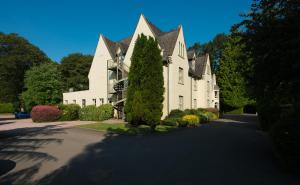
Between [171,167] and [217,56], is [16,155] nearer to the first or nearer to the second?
[171,167]

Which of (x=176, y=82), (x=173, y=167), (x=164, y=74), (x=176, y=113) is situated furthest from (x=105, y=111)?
(x=173, y=167)

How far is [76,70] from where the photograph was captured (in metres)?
57.2

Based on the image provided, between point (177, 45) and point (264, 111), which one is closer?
point (264, 111)

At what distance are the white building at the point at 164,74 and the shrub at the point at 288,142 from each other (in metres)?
16.1

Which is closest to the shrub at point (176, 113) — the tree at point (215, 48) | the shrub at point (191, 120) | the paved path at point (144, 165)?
the shrub at point (191, 120)

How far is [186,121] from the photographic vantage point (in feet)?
62.1

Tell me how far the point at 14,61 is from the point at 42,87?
23278 millimetres

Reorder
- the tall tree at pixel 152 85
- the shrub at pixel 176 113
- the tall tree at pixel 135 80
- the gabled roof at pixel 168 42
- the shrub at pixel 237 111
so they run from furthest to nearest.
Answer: the shrub at pixel 237 111
the gabled roof at pixel 168 42
the shrub at pixel 176 113
the tall tree at pixel 135 80
the tall tree at pixel 152 85

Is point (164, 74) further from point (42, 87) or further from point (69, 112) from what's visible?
point (42, 87)

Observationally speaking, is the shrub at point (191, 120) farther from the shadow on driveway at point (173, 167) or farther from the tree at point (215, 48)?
the tree at point (215, 48)

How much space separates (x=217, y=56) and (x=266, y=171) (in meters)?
65.0

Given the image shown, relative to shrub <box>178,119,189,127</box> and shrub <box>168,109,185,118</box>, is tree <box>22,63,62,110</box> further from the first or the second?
shrub <box>178,119,189,127</box>

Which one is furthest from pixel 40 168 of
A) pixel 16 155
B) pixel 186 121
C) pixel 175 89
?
pixel 175 89

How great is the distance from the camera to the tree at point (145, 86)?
16.3 m
